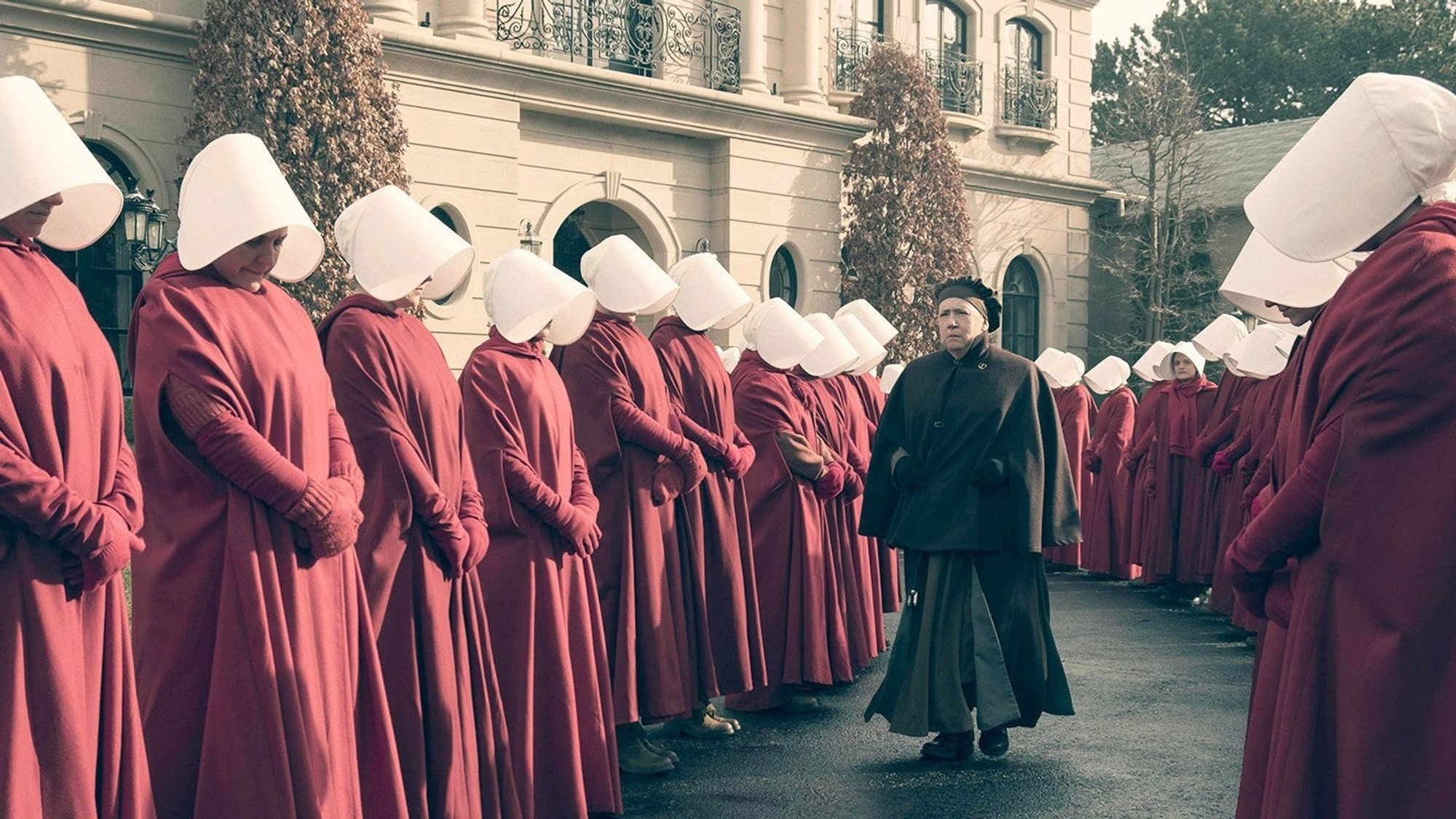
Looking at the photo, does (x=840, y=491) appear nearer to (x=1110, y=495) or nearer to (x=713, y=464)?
(x=713, y=464)

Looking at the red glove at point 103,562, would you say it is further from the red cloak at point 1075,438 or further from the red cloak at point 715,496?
the red cloak at point 1075,438

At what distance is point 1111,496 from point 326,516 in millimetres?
12346

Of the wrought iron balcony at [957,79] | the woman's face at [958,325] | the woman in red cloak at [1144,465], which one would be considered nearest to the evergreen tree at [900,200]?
the wrought iron balcony at [957,79]

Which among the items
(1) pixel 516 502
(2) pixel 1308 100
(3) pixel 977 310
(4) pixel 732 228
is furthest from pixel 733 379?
(2) pixel 1308 100

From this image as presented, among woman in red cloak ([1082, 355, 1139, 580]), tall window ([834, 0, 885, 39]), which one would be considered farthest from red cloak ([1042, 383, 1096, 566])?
tall window ([834, 0, 885, 39])

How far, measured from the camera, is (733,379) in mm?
9273

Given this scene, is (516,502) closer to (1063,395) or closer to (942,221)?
(1063,395)

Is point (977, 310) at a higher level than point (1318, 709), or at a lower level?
higher

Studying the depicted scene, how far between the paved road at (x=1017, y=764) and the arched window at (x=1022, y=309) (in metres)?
17.0

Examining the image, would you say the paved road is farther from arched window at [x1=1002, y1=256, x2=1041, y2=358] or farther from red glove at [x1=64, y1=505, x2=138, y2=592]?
arched window at [x1=1002, y1=256, x2=1041, y2=358]

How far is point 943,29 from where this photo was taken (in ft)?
83.1

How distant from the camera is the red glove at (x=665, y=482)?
7.30 meters

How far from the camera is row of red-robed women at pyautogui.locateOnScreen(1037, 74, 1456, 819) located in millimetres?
3771

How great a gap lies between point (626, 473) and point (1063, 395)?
434 inches
